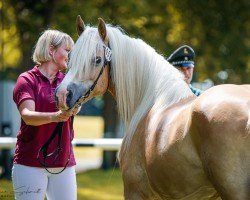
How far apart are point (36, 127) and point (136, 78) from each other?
84 centimetres

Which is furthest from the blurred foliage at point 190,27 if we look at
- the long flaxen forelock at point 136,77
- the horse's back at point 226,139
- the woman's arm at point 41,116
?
the horse's back at point 226,139

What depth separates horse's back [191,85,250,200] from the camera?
3.75 m

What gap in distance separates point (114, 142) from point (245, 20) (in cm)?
792

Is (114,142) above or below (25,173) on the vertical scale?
below

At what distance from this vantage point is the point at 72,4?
13.8 meters

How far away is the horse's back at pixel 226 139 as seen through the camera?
3.75 meters

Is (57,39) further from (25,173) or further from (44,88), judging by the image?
(25,173)

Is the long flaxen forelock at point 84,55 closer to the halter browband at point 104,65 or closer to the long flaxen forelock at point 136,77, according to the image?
the halter browband at point 104,65

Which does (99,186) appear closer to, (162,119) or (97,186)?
(97,186)

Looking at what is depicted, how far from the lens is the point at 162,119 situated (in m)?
4.52

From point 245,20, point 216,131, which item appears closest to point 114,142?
point 216,131

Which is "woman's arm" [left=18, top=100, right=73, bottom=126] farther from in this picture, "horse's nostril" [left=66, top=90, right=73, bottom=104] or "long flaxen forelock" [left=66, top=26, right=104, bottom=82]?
"long flaxen forelock" [left=66, top=26, right=104, bottom=82]

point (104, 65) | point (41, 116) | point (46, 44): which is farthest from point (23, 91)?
point (104, 65)

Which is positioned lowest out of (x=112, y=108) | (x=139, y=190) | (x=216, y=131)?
(x=112, y=108)
